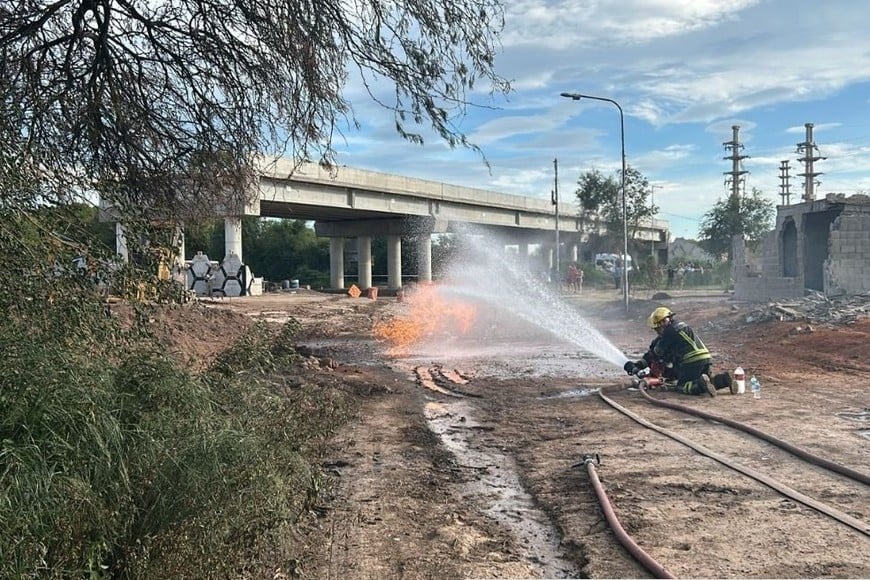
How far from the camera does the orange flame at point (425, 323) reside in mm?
23761

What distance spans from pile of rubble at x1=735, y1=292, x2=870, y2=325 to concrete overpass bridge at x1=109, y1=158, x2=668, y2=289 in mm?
22683

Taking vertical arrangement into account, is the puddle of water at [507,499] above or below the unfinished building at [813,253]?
below

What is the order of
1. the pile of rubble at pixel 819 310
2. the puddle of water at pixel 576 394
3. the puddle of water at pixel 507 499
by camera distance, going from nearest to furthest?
the puddle of water at pixel 507 499
the puddle of water at pixel 576 394
the pile of rubble at pixel 819 310

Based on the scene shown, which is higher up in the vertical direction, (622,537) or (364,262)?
(364,262)

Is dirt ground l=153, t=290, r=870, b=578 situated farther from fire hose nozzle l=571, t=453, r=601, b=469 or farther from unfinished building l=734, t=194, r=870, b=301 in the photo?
unfinished building l=734, t=194, r=870, b=301

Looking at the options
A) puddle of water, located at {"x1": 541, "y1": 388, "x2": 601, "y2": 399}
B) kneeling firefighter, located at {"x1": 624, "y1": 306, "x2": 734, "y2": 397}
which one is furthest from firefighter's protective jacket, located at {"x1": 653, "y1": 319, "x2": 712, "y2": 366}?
puddle of water, located at {"x1": 541, "y1": 388, "x2": 601, "y2": 399}

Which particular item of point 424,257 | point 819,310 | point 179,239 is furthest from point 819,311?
point 424,257

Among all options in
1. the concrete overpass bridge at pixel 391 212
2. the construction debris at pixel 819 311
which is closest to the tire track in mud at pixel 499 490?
the construction debris at pixel 819 311

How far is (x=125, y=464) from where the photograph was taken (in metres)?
4.50

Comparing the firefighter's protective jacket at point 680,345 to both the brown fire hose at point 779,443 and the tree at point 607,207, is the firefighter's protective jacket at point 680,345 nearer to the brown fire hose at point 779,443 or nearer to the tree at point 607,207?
the brown fire hose at point 779,443

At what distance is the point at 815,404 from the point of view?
10734 mm

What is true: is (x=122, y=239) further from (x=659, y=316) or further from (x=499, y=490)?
(x=659, y=316)

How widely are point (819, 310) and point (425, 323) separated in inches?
521

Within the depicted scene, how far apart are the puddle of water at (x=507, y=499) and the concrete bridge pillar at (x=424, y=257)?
46317mm
